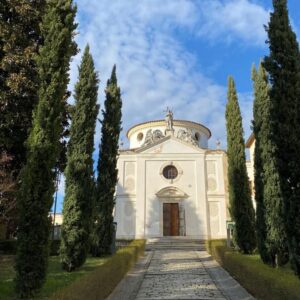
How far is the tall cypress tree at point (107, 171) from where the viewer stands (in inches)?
561

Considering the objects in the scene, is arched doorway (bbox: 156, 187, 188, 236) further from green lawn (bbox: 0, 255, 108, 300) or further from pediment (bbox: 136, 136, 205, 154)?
green lawn (bbox: 0, 255, 108, 300)

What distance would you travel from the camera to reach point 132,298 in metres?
8.95

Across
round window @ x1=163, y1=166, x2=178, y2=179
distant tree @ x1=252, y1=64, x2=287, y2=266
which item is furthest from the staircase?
distant tree @ x1=252, y1=64, x2=287, y2=266

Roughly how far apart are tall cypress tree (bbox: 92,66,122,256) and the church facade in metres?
12.7

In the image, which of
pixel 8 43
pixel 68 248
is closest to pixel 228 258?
pixel 68 248

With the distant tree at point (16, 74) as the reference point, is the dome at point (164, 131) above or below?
above

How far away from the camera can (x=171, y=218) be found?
27.9 metres

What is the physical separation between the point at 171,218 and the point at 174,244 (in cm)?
478

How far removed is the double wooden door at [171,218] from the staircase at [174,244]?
180cm

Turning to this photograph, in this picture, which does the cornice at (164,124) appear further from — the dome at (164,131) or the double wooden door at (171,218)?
the double wooden door at (171,218)

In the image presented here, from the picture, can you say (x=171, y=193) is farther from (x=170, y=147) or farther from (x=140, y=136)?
(x=140, y=136)

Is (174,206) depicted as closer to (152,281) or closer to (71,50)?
(152,281)

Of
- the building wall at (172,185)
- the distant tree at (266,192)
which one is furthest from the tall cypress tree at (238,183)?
the building wall at (172,185)

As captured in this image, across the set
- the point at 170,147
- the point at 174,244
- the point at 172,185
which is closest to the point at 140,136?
the point at 170,147
